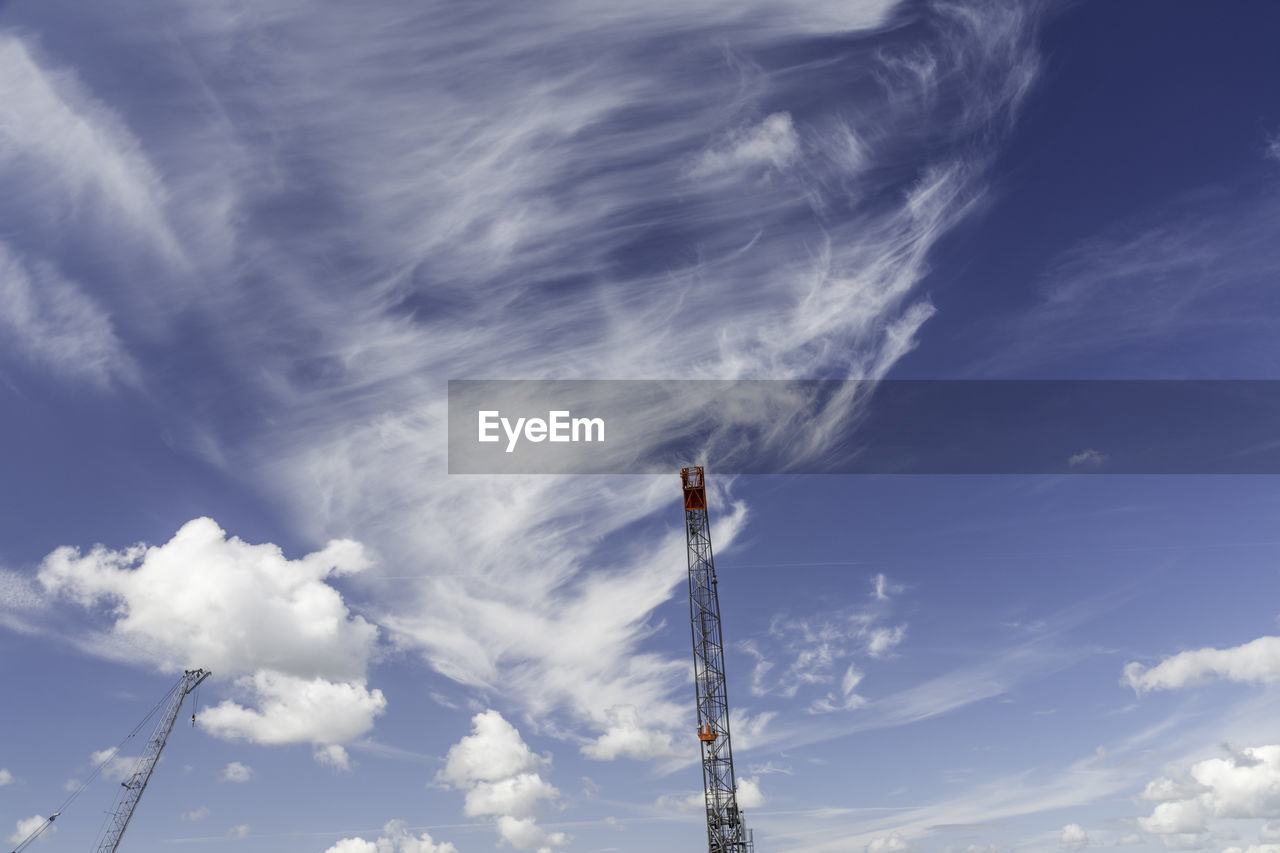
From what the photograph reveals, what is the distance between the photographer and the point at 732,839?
172000 millimetres

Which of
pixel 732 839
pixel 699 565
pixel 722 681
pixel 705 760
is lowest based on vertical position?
pixel 732 839

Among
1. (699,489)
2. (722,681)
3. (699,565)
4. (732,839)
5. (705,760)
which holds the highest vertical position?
(699,489)

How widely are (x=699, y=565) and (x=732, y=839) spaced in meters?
57.0

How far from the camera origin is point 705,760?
17475 centimetres

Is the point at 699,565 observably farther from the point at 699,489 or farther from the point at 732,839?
the point at 732,839

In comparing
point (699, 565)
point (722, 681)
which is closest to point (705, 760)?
point (722, 681)

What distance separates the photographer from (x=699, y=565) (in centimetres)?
18275

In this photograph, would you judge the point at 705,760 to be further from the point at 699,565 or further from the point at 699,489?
the point at 699,489

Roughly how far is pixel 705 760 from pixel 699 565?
4096 cm

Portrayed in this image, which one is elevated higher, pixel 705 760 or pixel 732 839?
pixel 705 760

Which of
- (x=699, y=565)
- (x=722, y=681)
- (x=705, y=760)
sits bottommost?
(x=705, y=760)

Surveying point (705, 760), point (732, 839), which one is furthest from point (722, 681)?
point (732, 839)

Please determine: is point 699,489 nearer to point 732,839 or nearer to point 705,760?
point 705,760

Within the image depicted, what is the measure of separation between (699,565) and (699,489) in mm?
16934
